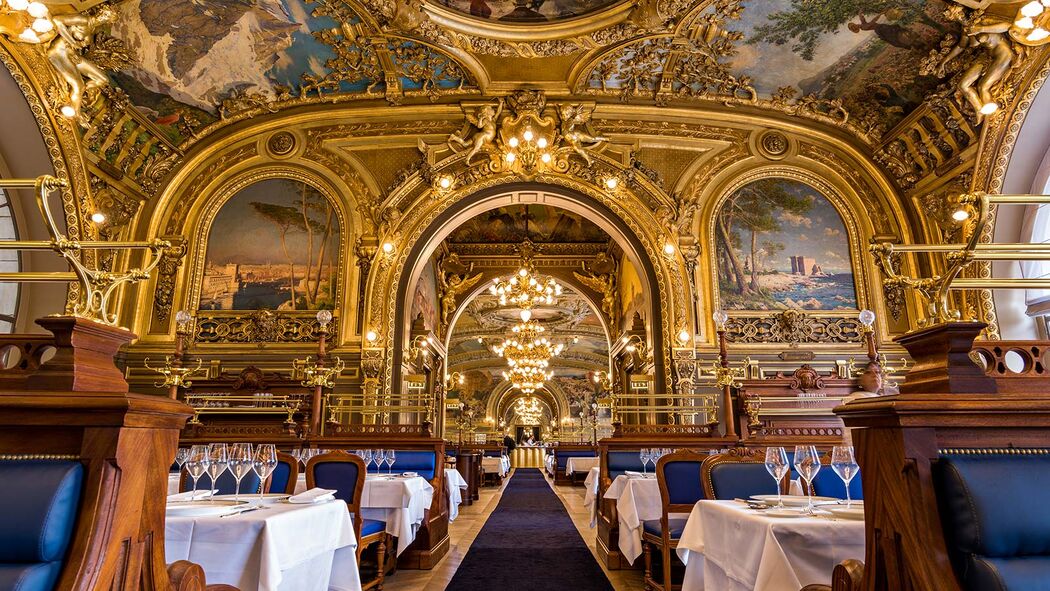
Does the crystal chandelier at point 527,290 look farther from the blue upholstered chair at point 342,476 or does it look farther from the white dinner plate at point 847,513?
the white dinner plate at point 847,513

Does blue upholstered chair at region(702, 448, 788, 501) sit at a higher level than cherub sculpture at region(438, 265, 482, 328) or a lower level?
lower

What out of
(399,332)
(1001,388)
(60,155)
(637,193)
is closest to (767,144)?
(637,193)

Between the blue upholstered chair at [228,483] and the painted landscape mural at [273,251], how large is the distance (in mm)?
6680

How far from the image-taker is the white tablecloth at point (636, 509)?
15.5 feet

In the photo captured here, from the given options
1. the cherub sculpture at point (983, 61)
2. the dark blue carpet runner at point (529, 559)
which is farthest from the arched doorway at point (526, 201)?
the cherub sculpture at point (983, 61)

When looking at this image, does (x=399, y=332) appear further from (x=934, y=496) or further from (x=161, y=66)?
(x=934, y=496)

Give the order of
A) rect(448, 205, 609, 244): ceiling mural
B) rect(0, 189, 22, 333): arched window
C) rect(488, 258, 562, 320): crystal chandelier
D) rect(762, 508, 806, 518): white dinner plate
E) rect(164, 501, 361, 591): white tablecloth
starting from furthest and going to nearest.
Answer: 1. rect(448, 205, 609, 244): ceiling mural
2. rect(488, 258, 562, 320): crystal chandelier
3. rect(0, 189, 22, 333): arched window
4. rect(762, 508, 806, 518): white dinner plate
5. rect(164, 501, 361, 591): white tablecloth

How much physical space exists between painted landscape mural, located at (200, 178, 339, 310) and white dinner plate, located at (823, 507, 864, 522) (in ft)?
30.1

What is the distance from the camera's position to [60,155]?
8.55 meters

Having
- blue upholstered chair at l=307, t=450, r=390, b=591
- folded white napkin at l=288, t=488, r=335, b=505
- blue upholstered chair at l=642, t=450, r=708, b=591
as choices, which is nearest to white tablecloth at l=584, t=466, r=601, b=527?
blue upholstered chair at l=642, t=450, r=708, b=591

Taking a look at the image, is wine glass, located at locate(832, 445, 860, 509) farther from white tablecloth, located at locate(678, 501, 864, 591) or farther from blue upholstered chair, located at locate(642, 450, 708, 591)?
blue upholstered chair, located at locate(642, 450, 708, 591)

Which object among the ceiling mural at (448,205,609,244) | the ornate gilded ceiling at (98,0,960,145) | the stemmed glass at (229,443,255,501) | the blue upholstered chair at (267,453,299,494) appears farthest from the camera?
the ceiling mural at (448,205,609,244)

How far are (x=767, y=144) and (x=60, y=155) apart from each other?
1122 centimetres

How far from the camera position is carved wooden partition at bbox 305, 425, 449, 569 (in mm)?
5609
